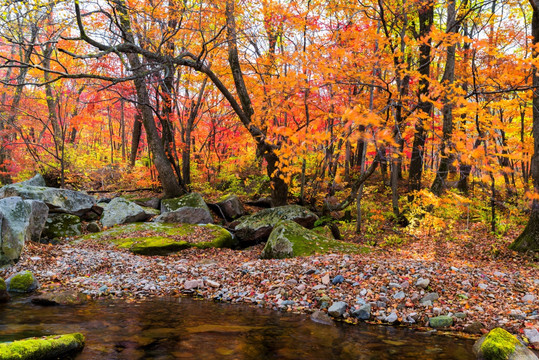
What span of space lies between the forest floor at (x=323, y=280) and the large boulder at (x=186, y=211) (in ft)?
9.56

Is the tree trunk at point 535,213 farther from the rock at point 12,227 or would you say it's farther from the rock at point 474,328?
the rock at point 12,227

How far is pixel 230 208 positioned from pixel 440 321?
889cm

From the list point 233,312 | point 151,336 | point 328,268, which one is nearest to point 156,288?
point 233,312

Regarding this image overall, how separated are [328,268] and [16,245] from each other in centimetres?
586

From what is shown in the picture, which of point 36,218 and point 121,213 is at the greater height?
point 36,218

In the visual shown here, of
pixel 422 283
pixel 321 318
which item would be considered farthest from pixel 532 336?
pixel 321 318

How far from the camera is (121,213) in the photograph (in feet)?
34.6

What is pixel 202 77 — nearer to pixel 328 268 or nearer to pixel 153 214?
pixel 153 214

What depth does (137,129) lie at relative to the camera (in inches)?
691

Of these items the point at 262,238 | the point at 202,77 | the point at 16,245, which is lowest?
the point at 262,238

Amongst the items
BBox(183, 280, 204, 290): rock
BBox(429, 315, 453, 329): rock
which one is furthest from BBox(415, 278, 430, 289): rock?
BBox(183, 280, 204, 290): rock

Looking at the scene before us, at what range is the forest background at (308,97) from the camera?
698cm

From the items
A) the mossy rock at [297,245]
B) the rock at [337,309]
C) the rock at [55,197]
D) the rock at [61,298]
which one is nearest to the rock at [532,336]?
the rock at [337,309]

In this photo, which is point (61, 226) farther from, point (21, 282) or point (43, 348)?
point (43, 348)
